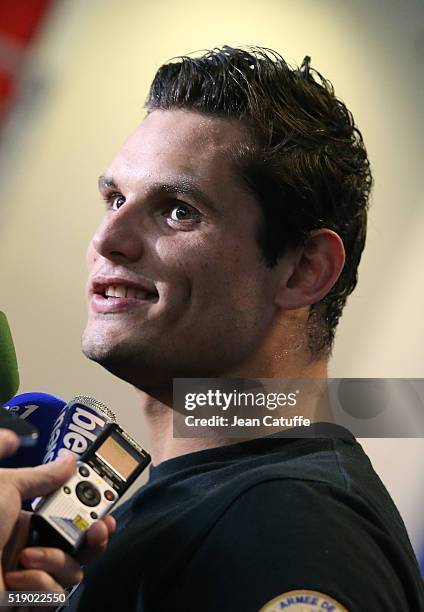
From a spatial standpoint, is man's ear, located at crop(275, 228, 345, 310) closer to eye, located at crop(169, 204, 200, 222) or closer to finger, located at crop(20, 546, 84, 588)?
eye, located at crop(169, 204, 200, 222)

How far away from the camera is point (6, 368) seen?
837mm

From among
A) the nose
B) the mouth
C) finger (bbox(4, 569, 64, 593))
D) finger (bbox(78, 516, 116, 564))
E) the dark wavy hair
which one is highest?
the dark wavy hair

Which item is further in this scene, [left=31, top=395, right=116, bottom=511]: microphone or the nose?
the nose

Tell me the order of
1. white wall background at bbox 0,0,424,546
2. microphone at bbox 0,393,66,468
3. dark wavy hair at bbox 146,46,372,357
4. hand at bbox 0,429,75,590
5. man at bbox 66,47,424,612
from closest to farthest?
hand at bbox 0,429,75,590, man at bbox 66,47,424,612, microphone at bbox 0,393,66,468, dark wavy hair at bbox 146,46,372,357, white wall background at bbox 0,0,424,546

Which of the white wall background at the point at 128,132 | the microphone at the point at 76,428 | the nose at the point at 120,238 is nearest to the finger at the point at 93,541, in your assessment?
the microphone at the point at 76,428

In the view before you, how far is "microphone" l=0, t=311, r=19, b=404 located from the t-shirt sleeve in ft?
0.95

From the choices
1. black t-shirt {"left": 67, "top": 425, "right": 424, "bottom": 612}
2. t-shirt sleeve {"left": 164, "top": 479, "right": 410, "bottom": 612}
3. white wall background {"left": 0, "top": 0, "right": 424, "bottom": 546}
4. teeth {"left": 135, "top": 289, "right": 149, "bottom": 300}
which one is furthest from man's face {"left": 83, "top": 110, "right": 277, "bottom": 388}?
white wall background {"left": 0, "top": 0, "right": 424, "bottom": 546}

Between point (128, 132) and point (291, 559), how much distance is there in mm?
1166

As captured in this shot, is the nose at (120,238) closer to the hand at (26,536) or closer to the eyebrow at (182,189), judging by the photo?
the eyebrow at (182,189)

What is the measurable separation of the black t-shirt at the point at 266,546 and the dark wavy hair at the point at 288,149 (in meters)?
0.23

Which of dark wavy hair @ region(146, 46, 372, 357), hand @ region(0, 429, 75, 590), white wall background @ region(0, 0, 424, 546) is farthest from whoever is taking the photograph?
white wall background @ region(0, 0, 424, 546)

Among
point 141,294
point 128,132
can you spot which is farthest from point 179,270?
point 128,132

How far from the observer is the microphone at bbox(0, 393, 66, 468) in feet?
2.68

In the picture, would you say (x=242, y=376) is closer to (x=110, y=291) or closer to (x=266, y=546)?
(x=110, y=291)
